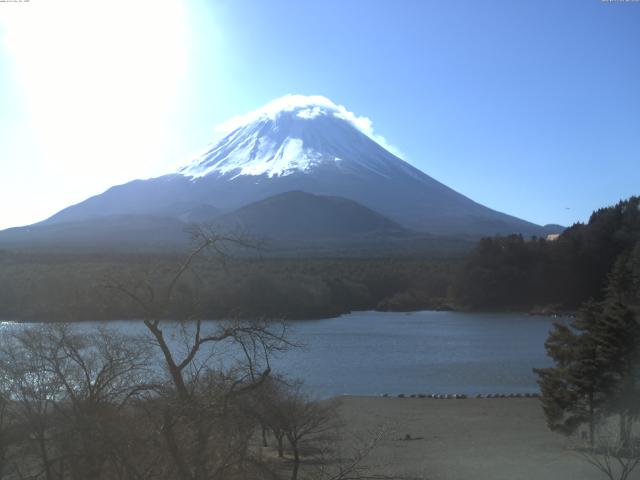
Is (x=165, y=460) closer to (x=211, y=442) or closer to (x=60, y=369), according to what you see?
(x=211, y=442)

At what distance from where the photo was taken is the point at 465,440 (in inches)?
522

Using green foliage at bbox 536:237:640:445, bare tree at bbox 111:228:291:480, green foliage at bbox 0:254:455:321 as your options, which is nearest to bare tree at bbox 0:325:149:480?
bare tree at bbox 111:228:291:480

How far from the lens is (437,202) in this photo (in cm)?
9788

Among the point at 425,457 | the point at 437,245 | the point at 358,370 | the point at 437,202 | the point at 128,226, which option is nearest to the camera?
the point at 425,457

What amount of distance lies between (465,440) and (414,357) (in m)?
11.1

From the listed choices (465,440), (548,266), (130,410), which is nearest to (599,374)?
(465,440)

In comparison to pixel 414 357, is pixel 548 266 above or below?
above

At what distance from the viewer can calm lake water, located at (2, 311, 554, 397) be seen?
63.0 ft

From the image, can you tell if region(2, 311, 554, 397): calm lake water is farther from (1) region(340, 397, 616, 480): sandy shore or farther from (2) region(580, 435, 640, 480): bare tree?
(2) region(580, 435, 640, 480): bare tree

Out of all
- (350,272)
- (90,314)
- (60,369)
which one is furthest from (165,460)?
(350,272)

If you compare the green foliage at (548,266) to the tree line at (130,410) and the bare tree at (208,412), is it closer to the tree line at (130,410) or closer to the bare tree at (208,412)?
the tree line at (130,410)

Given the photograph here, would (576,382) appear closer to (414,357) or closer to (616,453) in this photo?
(616,453)

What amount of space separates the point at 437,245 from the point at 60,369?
224 feet

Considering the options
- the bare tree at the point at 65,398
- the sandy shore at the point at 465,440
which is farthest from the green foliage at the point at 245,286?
the sandy shore at the point at 465,440
